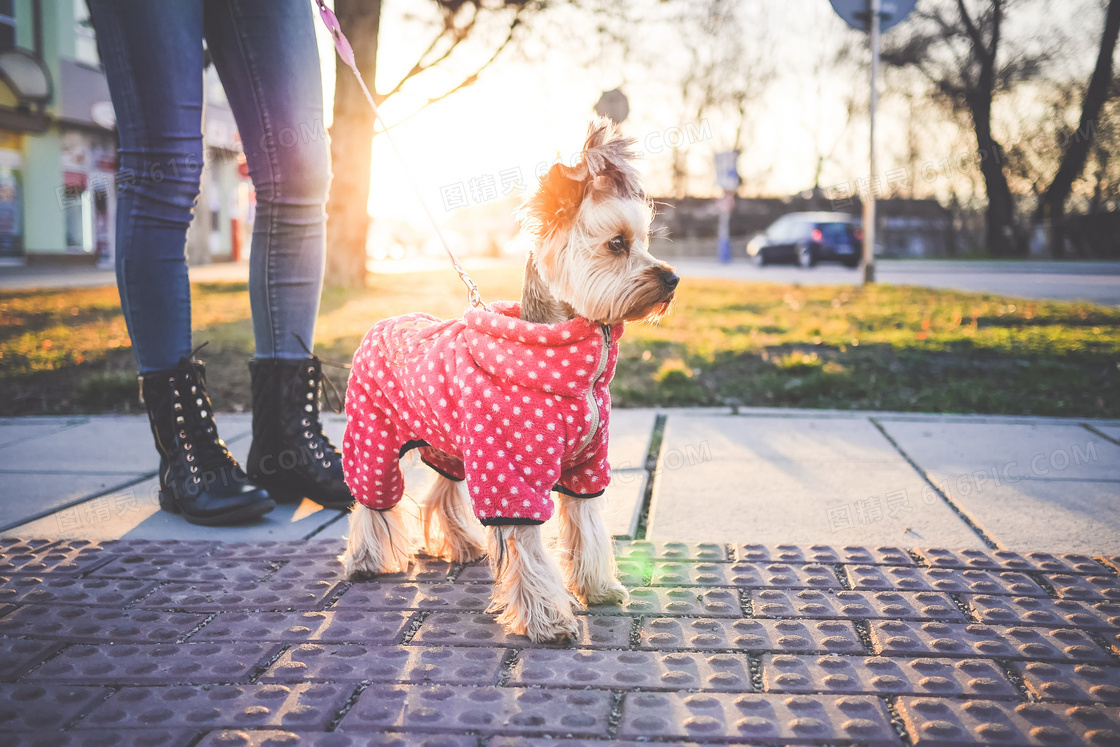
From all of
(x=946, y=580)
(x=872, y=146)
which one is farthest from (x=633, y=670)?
(x=872, y=146)

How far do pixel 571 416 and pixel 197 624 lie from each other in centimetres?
113

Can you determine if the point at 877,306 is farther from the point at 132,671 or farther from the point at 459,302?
the point at 132,671

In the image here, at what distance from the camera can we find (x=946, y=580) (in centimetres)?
234

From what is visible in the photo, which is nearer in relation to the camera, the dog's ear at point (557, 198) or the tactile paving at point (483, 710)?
the tactile paving at point (483, 710)

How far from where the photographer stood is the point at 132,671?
186 centimetres

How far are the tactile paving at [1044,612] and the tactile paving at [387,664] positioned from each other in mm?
1288

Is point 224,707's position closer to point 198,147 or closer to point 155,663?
point 155,663

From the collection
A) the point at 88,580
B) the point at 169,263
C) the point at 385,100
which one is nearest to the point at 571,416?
the point at 88,580

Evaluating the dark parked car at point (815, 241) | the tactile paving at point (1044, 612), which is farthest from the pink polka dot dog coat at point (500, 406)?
the dark parked car at point (815, 241)

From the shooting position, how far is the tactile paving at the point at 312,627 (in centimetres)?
204

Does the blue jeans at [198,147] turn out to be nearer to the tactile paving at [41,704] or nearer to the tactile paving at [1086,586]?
the tactile paving at [41,704]

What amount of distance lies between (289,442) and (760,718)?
2.09 m

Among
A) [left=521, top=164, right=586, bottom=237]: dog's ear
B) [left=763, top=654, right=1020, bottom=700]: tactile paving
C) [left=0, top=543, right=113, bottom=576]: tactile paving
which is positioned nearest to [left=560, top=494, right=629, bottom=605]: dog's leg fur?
[left=763, top=654, right=1020, bottom=700]: tactile paving

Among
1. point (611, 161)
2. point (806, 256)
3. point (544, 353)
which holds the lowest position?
point (544, 353)
